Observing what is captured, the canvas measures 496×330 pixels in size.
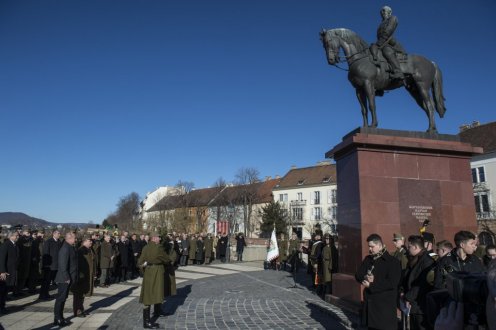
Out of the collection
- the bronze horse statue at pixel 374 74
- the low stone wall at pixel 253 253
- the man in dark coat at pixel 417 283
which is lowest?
the low stone wall at pixel 253 253

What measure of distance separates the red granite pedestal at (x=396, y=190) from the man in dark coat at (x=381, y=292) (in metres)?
3.21

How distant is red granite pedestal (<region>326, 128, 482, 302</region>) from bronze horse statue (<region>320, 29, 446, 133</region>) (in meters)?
0.89

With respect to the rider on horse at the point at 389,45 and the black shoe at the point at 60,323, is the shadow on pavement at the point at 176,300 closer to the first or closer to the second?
the black shoe at the point at 60,323

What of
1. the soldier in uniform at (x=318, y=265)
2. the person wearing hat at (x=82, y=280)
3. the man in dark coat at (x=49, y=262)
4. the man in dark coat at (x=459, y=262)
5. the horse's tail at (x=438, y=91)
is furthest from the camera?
the soldier in uniform at (x=318, y=265)

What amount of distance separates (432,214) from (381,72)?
3.80m

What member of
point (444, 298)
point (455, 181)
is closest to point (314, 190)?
point (455, 181)

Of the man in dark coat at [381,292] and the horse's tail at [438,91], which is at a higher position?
the horse's tail at [438,91]

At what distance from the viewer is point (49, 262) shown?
11.4 meters

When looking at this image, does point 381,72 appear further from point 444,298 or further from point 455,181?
point 444,298

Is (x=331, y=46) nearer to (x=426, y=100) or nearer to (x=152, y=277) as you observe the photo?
(x=426, y=100)

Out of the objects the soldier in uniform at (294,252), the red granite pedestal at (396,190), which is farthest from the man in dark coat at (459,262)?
the soldier in uniform at (294,252)

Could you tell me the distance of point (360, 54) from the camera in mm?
9508

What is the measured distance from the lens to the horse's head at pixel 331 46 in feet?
31.3

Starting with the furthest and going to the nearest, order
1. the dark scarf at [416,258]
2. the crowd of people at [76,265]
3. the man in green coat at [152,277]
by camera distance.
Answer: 1. the crowd of people at [76,265]
2. the man in green coat at [152,277]
3. the dark scarf at [416,258]
